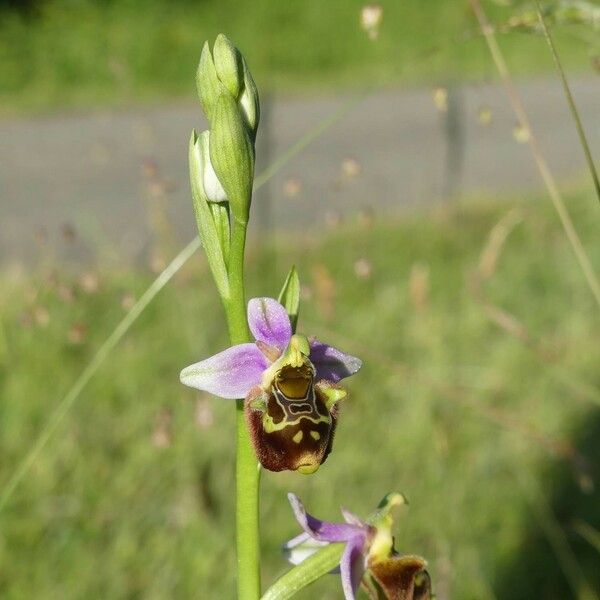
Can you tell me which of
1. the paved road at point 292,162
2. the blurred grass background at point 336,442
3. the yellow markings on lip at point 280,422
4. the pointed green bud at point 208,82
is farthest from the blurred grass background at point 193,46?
the yellow markings on lip at point 280,422

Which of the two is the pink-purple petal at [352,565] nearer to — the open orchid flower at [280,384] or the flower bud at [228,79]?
the open orchid flower at [280,384]

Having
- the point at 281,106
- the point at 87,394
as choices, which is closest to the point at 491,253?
the point at 87,394

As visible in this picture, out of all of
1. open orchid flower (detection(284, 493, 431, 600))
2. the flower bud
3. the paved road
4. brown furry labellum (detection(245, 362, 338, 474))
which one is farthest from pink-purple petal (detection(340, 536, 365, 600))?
the paved road

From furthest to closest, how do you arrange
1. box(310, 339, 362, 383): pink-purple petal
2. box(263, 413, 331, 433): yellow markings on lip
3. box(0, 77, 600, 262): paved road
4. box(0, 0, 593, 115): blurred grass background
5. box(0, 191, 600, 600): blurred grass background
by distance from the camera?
box(0, 0, 593, 115): blurred grass background
box(0, 77, 600, 262): paved road
box(0, 191, 600, 600): blurred grass background
box(310, 339, 362, 383): pink-purple petal
box(263, 413, 331, 433): yellow markings on lip

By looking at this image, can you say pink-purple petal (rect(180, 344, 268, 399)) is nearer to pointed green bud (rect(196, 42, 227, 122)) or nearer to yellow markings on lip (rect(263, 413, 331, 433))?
yellow markings on lip (rect(263, 413, 331, 433))

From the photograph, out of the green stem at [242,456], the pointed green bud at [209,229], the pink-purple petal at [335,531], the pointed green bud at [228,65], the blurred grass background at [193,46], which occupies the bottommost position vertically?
the blurred grass background at [193,46]
